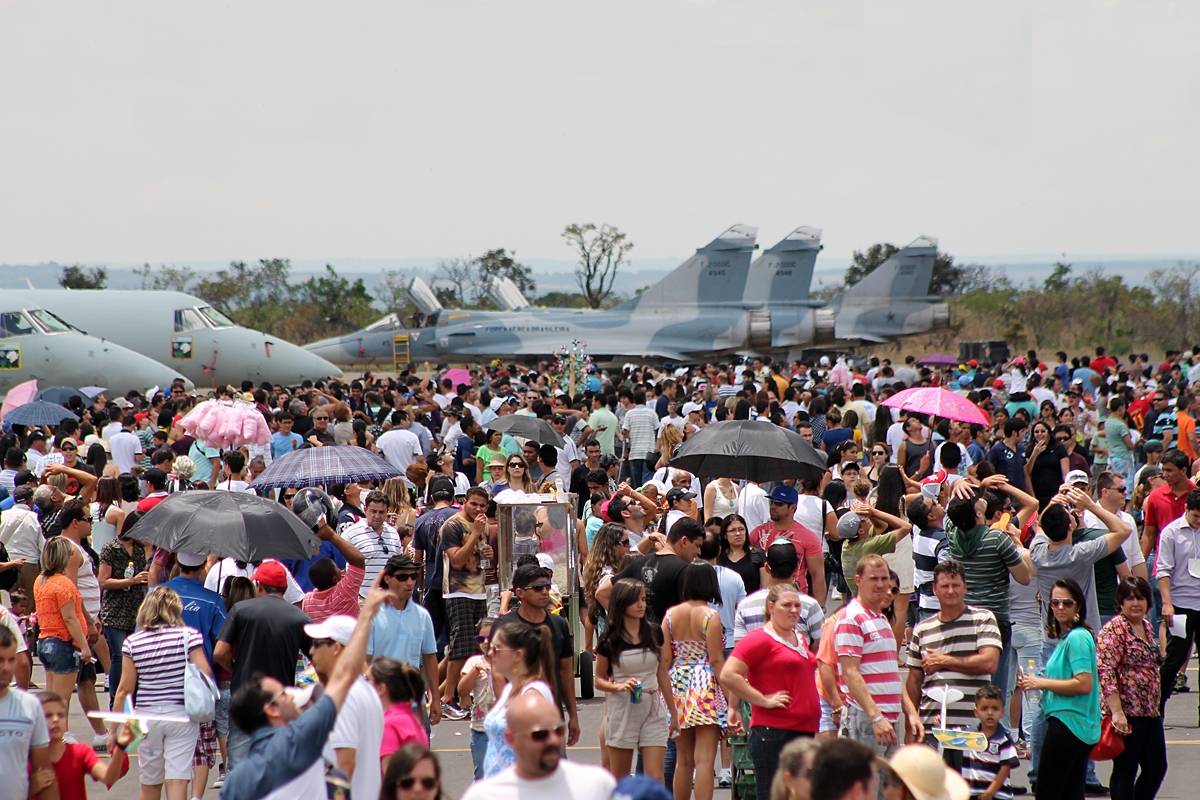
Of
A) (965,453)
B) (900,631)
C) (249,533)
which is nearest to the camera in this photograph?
(249,533)

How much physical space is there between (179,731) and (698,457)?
4657 mm

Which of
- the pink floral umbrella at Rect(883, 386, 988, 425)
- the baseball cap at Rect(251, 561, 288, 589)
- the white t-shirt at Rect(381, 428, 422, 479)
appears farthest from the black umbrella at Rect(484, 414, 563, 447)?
the baseball cap at Rect(251, 561, 288, 589)

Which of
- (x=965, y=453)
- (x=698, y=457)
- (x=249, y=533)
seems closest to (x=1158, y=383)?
(x=965, y=453)

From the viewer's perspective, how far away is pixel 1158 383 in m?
22.1

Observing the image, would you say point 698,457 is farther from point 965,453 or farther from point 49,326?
point 49,326

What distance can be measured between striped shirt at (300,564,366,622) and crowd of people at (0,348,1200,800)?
2 cm

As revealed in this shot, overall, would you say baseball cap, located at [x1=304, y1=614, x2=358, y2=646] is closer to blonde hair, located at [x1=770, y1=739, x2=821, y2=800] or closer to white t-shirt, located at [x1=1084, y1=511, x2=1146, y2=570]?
blonde hair, located at [x1=770, y1=739, x2=821, y2=800]

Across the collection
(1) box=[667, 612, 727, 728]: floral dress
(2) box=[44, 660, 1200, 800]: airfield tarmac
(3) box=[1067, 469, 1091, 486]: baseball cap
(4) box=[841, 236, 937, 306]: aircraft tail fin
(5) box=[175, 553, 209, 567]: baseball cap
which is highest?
(4) box=[841, 236, 937, 306]: aircraft tail fin

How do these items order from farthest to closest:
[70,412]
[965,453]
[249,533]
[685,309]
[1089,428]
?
[685,309]
[1089,428]
[70,412]
[965,453]
[249,533]

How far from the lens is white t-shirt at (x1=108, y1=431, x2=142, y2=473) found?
13.1m

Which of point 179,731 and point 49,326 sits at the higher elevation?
point 49,326

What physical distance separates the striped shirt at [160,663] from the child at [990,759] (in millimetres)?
3817

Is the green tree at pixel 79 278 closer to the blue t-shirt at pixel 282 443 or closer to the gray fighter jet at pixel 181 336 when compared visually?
the gray fighter jet at pixel 181 336

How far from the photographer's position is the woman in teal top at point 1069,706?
208 inches
